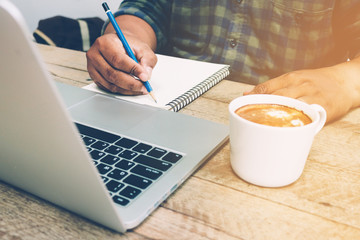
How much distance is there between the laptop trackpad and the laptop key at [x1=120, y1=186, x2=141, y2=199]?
177mm

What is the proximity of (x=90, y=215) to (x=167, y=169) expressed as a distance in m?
0.12

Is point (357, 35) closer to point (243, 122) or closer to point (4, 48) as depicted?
point (243, 122)

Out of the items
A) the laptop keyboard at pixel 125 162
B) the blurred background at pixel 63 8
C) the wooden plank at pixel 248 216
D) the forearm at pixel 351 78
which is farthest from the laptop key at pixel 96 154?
the blurred background at pixel 63 8

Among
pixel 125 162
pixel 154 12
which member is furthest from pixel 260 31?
pixel 125 162

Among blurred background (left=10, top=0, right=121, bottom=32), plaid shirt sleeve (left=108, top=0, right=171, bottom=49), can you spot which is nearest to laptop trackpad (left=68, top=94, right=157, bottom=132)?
plaid shirt sleeve (left=108, top=0, right=171, bottom=49)

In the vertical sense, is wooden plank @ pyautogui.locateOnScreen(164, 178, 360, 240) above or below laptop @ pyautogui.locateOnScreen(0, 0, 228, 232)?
below

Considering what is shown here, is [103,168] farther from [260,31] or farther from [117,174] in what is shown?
[260,31]

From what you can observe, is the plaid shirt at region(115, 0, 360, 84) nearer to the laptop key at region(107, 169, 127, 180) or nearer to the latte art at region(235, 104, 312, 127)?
the latte art at region(235, 104, 312, 127)

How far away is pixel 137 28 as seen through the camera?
102 cm

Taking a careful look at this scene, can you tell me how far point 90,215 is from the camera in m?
0.38

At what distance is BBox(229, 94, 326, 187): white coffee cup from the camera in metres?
0.41

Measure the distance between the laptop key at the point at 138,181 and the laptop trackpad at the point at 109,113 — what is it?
157 mm

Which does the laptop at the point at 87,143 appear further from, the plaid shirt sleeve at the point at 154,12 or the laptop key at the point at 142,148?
the plaid shirt sleeve at the point at 154,12

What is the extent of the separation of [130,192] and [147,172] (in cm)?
4
